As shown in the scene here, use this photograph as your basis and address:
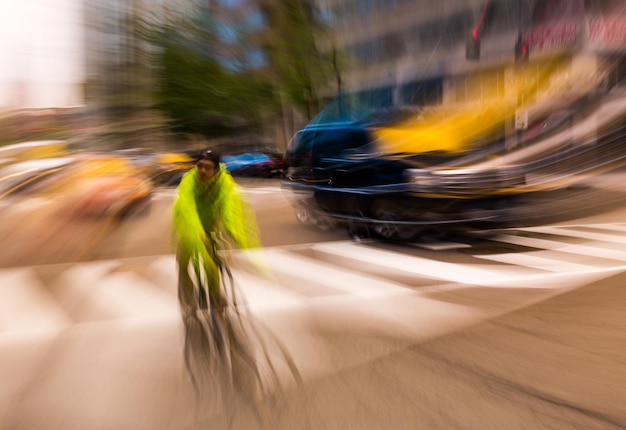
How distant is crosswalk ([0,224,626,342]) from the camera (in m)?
6.04

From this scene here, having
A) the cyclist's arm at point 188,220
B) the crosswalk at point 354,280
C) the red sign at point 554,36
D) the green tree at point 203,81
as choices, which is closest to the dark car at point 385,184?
the crosswalk at point 354,280

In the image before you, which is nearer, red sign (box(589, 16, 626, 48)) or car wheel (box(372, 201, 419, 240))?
car wheel (box(372, 201, 419, 240))

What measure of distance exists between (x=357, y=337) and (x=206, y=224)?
138 centimetres

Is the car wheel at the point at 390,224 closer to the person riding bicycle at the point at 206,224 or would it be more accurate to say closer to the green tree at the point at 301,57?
the person riding bicycle at the point at 206,224

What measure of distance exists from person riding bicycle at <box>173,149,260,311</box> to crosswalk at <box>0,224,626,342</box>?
23 cm

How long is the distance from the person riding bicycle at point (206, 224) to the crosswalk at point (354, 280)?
0.77ft

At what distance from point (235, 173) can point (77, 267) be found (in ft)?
74.7

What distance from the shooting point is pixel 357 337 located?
514 cm

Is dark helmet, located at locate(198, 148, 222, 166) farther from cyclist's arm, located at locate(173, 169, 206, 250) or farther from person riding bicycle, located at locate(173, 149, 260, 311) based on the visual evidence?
cyclist's arm, located at locate(173, 169, 206, 250)

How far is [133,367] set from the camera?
4.48 m

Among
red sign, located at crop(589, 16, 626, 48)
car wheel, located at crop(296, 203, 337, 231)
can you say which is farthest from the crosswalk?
red sign, located at crop(589, 16, 626, 48)

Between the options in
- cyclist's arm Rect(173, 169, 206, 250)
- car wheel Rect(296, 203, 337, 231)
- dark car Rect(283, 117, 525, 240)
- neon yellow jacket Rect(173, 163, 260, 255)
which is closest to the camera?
cyclist's arm Rect(173, 169, 206, 250)

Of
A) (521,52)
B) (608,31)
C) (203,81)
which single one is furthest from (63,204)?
(203,81)

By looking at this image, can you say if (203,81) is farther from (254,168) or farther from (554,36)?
(554,36)
